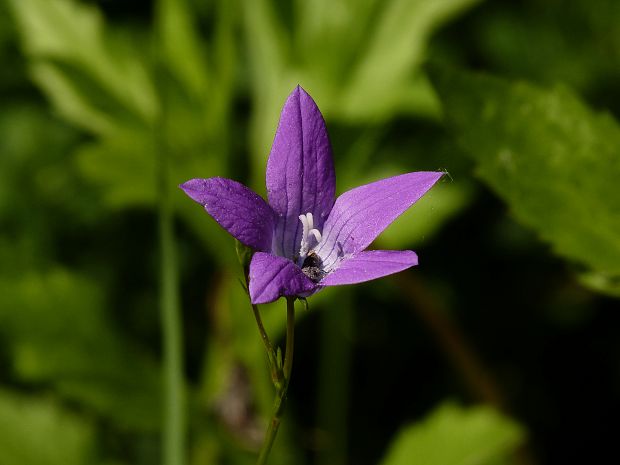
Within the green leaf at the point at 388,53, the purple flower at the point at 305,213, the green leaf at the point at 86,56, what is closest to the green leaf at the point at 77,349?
the green leaf at the point at 86,56

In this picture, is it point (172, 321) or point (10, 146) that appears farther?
point (10, 146)

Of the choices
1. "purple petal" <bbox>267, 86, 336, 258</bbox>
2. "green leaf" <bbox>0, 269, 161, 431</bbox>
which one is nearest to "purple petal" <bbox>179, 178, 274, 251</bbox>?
"purple petal" <bbox>267, 86, 336, 258</bbox>

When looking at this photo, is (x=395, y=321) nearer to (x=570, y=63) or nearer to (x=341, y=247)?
(x=570, y=63)

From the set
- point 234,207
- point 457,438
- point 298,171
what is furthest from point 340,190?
point 234,207

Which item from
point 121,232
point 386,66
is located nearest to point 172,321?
point 386,66

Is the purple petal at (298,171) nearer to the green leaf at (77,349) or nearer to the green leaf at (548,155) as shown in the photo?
the green leaf at (548,155)

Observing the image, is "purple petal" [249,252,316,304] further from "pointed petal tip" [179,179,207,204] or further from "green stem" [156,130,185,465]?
"green stem" [156,130,185,465]

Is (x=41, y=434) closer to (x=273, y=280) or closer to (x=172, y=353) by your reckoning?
(x=172, y=353)
